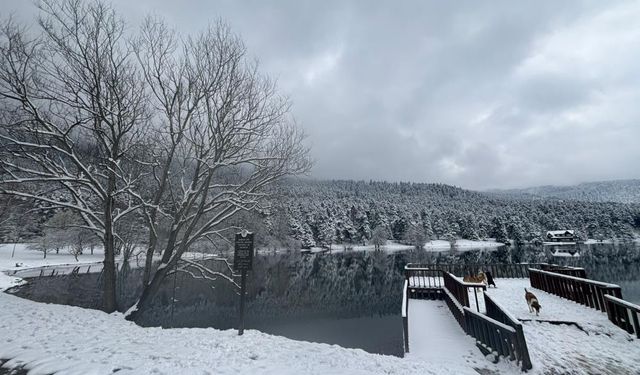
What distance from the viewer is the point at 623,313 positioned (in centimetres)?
803

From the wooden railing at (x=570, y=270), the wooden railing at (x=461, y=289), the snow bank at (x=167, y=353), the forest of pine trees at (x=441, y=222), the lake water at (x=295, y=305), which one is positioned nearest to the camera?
the snow bank at (x=167, y=353)

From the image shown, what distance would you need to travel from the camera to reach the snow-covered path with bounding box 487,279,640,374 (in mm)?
6160

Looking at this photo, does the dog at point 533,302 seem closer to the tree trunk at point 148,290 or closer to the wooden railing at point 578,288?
the wooden railing at point 578,288

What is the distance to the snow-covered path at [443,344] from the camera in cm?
635

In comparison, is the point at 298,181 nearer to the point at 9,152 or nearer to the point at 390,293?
the point at 9,152

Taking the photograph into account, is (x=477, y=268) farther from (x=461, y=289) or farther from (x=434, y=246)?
(x=434, y=246)

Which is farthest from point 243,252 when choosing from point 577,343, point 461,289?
point 577,343

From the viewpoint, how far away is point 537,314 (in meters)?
9.61

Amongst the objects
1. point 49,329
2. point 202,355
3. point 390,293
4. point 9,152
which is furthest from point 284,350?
point 390,293

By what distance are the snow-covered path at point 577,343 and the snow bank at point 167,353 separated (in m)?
2.64

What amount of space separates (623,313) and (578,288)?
274 centimetres

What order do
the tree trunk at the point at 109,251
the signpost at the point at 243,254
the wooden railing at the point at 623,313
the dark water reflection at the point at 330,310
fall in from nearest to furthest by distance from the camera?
the wooden railing at the point at 623,313 → the signpost at the point at 243,254 → the tree trunk at the point at 109,251 → the dark water reflection at the point at 330,310

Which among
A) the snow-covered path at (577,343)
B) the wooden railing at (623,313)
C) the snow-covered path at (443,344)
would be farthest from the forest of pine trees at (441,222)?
the wooden railing at (623,313)

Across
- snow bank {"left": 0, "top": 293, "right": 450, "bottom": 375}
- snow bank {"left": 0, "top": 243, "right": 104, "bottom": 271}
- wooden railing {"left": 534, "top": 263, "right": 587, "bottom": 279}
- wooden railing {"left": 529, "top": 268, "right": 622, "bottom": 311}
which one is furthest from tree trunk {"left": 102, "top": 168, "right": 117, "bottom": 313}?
snow bank {"left": 0, "top": 243, "right": 104, "bottom": 271}
